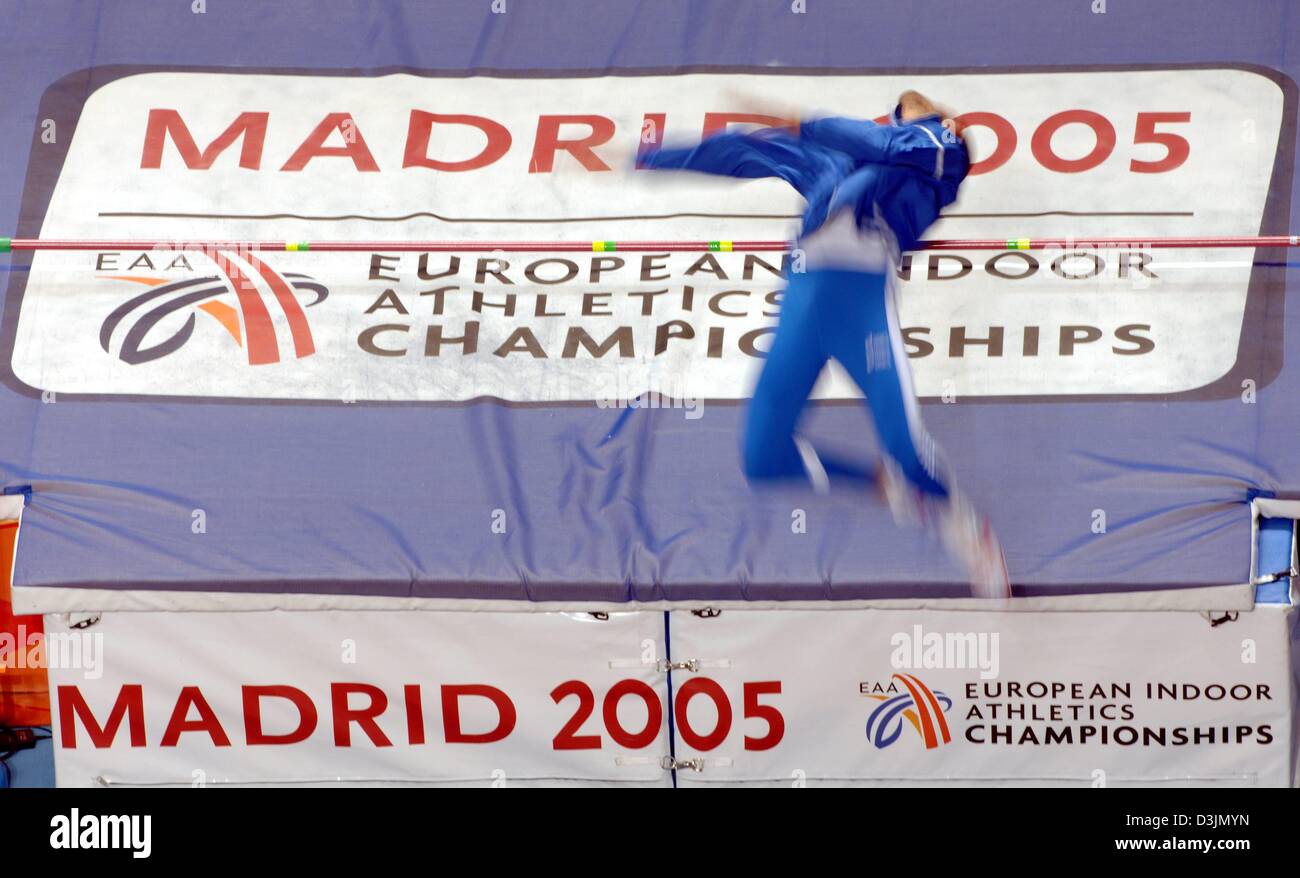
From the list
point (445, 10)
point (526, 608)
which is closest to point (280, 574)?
point (526, 608)

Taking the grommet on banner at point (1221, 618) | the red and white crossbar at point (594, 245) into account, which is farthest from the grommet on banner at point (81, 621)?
the grommet on banner at point (1221, 618)

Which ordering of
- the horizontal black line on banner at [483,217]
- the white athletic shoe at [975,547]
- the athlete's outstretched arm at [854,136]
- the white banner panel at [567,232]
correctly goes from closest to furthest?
1. the white athletic shoe at [975,547]
2. the athlete's outstretched arm at [854,136]
3. the white banner panel at [567,232]
4. the horizontal black line on banner at [483,217]

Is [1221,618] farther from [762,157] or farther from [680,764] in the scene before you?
[762,157]

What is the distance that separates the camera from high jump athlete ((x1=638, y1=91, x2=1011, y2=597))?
521cm

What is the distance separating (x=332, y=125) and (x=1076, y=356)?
2.82 meters

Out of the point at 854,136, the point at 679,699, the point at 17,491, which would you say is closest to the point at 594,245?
the point at 854,136

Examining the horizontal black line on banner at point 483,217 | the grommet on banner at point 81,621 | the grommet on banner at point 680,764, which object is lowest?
the grommet on banner at point 680,764

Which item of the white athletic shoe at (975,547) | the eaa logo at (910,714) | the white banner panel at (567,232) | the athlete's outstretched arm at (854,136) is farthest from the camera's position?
the white banner panel at (567,232)

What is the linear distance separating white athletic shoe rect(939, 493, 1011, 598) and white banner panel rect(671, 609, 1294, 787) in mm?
125

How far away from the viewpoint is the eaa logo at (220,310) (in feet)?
18.5

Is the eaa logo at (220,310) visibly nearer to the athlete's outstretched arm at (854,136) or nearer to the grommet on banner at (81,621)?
the grommet on banner at (81,621)

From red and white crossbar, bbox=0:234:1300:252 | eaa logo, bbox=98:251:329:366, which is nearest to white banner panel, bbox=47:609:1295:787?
eaa logo, bbox=98:251:329:366

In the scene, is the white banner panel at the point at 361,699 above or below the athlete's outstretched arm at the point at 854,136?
below

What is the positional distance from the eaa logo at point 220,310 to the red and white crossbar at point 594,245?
0.37 ft
